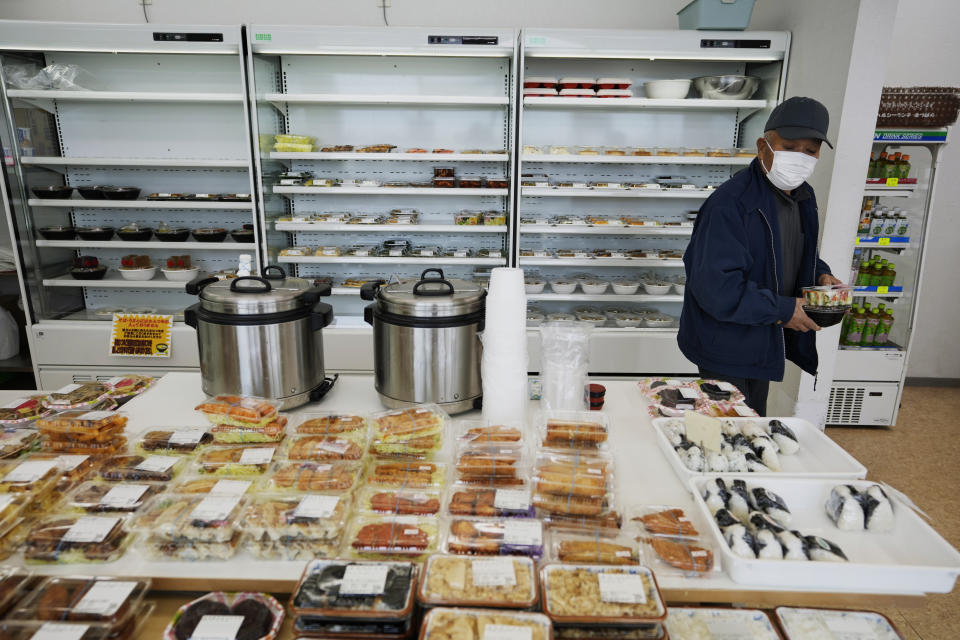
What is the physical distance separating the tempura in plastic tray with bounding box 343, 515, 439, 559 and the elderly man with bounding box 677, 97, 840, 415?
1576 mm

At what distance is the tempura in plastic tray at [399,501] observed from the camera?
127cm

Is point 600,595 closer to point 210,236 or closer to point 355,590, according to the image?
point 355,590

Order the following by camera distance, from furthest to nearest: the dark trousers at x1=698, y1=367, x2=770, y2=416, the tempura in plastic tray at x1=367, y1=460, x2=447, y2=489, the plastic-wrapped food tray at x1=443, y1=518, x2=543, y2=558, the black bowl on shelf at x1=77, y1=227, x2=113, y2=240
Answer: the black bowl on shelf at x1=77, y1=227, x2=113, y2=240 < the dark trousers at x1=698, y1=367, x2=770, y2=416 < the tempura in plastic tray at x1=367, y1=460, x2=447, y2=489 < the plastic-wrapped food tray at x1=443, y1=518, x2=543, y2=558

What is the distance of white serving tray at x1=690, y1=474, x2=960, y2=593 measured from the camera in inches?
43.6

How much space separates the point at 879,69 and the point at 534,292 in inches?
91.6

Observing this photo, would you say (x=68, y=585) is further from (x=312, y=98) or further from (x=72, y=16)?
(x=72, y=16)

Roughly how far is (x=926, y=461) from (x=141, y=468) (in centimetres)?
441

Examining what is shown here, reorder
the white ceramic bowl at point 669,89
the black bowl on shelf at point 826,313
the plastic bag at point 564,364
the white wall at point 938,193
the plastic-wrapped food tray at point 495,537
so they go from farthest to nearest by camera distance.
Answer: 1. the white wall at point 938,193
2. the white ceramic bowl at point 669,89
3. the black bowl on shelf at point 826,313
4. the plastic bag at point 564,364
5. the plastic-wrapped food tray at point 495,537

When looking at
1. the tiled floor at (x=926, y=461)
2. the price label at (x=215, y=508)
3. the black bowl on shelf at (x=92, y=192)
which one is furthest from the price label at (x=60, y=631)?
the black bowl on shelf at (x=92, y=192)

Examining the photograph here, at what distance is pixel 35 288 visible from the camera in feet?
12.6

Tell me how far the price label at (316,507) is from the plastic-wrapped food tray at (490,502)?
259 mm

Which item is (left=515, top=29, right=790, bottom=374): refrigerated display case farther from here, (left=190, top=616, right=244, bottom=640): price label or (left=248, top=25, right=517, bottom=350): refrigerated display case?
(left=190, top=616, right=244, bottom=640): price label

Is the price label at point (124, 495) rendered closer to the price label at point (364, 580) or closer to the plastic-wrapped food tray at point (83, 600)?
the plastic-wrapped food tray at point (83, 600)

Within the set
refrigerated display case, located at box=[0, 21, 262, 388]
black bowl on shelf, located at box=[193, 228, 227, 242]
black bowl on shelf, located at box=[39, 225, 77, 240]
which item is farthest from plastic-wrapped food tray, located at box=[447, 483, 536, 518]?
black bowl on shelf, located at box=[39, 225, 77, 240]
